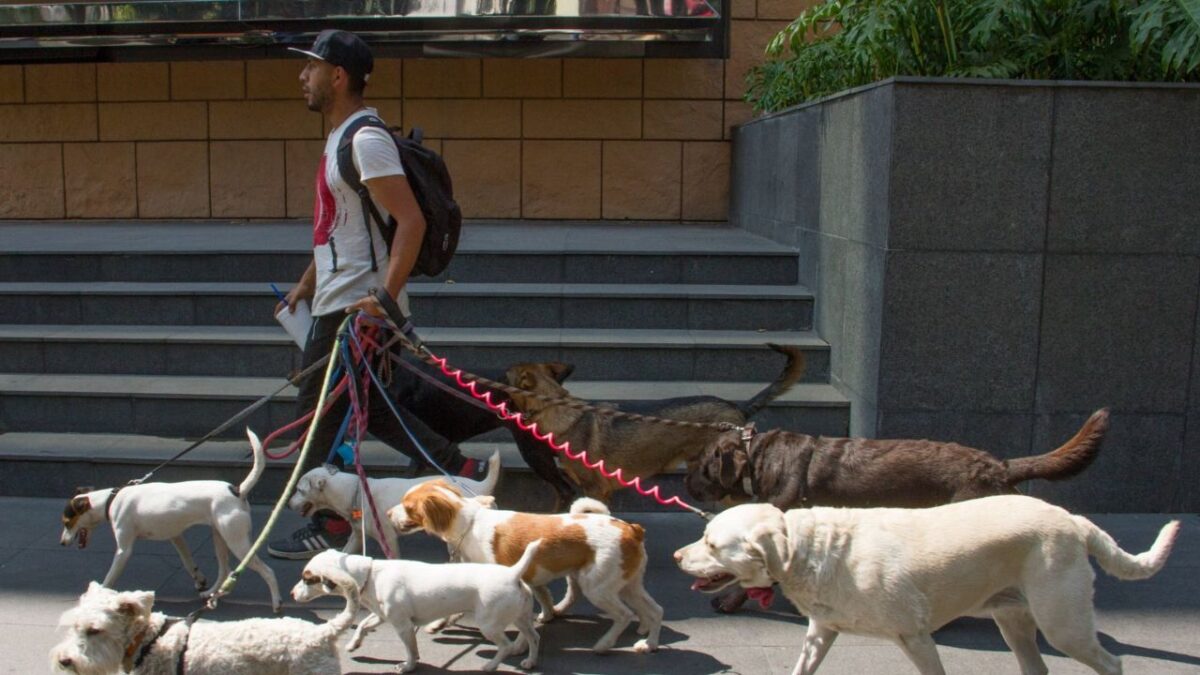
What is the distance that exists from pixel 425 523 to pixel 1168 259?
4179mm

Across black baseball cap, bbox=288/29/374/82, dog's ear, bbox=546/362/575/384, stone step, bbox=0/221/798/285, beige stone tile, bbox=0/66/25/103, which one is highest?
beige stone tile, bbox=0/66/25/103

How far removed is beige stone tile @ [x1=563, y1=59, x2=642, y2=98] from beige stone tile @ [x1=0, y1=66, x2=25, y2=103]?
530cm

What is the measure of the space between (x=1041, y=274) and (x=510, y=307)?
3.37 meters

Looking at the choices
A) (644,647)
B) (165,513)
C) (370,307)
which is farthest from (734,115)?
(165,513)

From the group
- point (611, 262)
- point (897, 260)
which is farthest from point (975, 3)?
point (611, 262)

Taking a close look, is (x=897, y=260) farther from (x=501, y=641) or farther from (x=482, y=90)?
(x=482, y=90)

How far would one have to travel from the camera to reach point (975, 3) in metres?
6.39

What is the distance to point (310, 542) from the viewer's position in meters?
5.34

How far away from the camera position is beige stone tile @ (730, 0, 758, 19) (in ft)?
34.7

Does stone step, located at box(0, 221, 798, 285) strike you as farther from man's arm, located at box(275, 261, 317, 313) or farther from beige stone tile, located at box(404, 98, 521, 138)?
man's arm, located at box(275, 261, 317, 313)

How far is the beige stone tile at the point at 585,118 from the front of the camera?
1076 centimetres

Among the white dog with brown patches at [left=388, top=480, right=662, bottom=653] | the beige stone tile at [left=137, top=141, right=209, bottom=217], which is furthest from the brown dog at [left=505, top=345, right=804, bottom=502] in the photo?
the beige stone tile at [left=137, top=141, right=209, bottom=217]

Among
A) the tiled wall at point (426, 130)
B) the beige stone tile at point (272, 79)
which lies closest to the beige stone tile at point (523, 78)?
the tiled wall at point (426, 130)

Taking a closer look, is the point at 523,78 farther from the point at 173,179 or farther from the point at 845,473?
the point at 845,473
